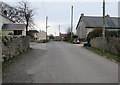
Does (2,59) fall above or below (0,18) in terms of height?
below

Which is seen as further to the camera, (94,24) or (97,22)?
(97,22)

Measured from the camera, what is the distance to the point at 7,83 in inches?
194

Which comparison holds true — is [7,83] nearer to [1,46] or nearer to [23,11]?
[1,46]

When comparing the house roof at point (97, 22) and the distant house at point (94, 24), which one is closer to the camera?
the distant house at point (94, 24)

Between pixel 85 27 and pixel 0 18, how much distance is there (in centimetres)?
2845

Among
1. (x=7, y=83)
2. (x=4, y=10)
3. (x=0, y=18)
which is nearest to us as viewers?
(x=7, y=83)

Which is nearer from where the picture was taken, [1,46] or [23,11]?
[1,46]

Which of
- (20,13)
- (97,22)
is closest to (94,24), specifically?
(97,22)

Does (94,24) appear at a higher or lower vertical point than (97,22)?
lower

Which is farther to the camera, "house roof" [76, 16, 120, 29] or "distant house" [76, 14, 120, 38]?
"house roof" [76, 16, 120, 29]

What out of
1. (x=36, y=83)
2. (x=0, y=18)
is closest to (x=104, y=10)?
(x=36, y=83)

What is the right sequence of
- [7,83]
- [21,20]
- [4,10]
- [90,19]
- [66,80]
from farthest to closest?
[90,19] → [21,20] → [4,10] → [66,80] → [7,83]

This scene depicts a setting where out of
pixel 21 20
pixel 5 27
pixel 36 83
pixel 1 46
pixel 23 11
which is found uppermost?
pixel 23 11

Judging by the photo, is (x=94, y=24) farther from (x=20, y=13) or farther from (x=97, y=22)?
(x=20, y=13)
